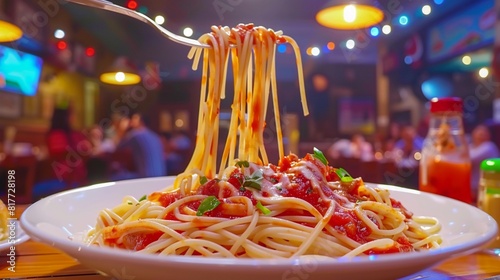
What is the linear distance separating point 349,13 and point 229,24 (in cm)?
466

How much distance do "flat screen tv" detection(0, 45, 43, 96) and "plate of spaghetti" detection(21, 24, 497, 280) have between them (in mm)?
6249

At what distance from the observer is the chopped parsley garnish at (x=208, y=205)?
1.07 meters

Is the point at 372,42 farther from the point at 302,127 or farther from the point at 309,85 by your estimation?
the point at 302,127

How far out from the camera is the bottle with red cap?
5.30ft

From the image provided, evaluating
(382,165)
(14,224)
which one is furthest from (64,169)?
(14,224)

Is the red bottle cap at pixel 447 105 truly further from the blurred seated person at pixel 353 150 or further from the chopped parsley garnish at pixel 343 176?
the blurred seated person at pixel 353 150

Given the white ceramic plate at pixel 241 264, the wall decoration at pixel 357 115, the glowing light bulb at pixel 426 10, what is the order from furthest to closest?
1. the wall decoration at pixel 357 115
2. the glowing light bulb at pixel 426 10
3. the white ceramic plate at pixel 241 264

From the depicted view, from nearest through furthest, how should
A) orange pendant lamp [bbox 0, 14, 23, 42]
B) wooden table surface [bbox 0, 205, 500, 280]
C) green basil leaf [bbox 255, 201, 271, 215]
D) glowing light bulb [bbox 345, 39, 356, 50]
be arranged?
wooden table surface [bbox 0, 205, 500, 280], green basil leaf [bbox 255, 201, 271, 215], orange pendant lamp [bbox 0, 14, 23, 42], glowing light bulb [bbox 345, 39, 356, 50]

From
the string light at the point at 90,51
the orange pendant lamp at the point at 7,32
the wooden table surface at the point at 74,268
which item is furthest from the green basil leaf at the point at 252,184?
the string light at the point at 90,51

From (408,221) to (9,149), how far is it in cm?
670

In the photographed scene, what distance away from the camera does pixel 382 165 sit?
516 centimetres

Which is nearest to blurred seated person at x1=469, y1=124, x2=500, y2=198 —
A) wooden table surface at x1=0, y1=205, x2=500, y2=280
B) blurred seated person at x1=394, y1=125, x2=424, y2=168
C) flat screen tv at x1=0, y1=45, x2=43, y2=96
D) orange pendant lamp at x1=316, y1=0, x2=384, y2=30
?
blurred seated person at x1=394, y1=125, x2=424, y2=168

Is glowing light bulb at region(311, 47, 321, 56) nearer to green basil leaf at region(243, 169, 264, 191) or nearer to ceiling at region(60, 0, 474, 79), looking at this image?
ceiling at region(60, 0, 474, 79)

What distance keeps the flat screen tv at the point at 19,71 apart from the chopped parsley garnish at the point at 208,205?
Result: 6.51m
